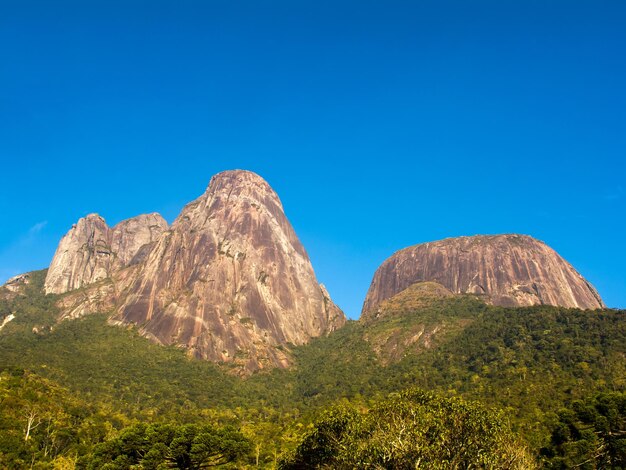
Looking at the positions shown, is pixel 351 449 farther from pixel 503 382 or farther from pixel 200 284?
pixel 200 284

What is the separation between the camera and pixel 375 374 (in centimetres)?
14538

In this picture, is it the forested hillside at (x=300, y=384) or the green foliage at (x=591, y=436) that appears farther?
the forested hillside at (x=300, y=384)

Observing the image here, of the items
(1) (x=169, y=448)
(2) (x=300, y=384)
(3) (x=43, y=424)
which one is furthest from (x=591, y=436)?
(2) (x=300, y=384)

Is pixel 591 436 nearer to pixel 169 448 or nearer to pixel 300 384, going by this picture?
pixel 169 448

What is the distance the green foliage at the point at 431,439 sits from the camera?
29828 millimetres

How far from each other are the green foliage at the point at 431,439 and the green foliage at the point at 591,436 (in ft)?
60.5

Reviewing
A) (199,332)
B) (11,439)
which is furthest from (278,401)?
(11,439)

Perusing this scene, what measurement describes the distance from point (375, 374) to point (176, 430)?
10163 centimetres

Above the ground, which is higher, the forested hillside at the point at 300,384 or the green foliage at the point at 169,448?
the forested hillside at the point at 300,384

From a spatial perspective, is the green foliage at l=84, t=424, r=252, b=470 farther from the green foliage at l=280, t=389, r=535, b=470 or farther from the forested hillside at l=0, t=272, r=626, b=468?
the green foliage at l=280, t=389, r=535, b=470

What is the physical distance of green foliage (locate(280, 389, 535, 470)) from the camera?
1174 inches

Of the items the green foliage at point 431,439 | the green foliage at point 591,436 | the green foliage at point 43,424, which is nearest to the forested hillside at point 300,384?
the green foliage at point 591,436

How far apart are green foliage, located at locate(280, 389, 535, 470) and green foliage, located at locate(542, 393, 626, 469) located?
1843 cm

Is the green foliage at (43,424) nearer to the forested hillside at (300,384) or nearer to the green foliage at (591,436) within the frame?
the forested hillside at (300,384)
